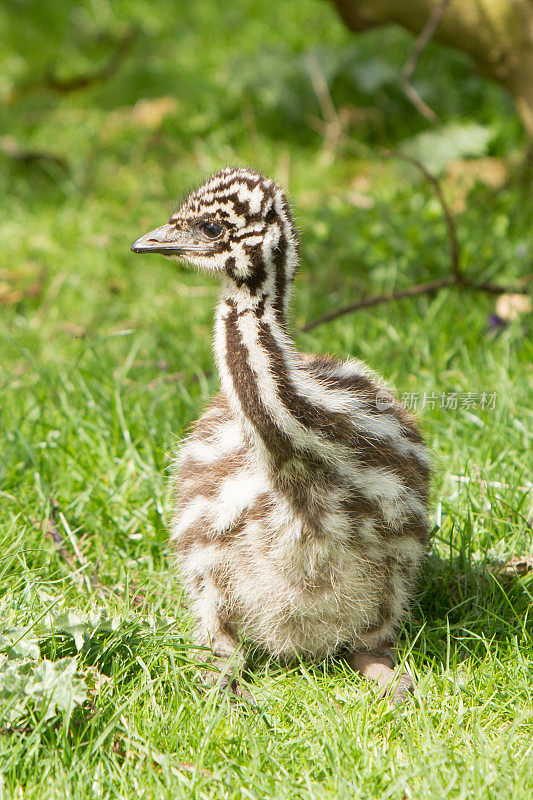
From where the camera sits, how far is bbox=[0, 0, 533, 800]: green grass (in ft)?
8.87

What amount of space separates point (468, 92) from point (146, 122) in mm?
2837

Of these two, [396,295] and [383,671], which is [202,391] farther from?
[383,671]

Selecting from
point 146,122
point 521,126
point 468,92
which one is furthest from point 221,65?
point 521,126

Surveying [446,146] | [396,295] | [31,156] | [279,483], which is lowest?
[279,483]

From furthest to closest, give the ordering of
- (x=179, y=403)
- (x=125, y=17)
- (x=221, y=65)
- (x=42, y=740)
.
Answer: (x=125, y=17) < (x=221, y=65) < (x=179, y=403) < (x=42, y=740)

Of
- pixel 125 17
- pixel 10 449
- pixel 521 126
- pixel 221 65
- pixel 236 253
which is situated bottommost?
pixel 10 449

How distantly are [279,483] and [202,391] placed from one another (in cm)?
174

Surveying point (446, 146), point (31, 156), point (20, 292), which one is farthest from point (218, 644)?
point (31, 156)

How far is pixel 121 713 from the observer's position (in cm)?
280

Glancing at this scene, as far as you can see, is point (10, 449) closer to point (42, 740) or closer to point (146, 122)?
point (42, 740)

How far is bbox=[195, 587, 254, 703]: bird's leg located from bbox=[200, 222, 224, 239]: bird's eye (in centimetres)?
119

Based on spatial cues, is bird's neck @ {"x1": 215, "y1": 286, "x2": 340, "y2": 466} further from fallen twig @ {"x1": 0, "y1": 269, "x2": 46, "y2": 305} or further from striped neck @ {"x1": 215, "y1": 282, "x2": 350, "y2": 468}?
fallen twig @ {"x1": 0, "y1": 269, "x2": 46, "y2": 305}

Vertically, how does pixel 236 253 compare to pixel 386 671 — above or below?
above

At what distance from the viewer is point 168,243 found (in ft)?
10.1
